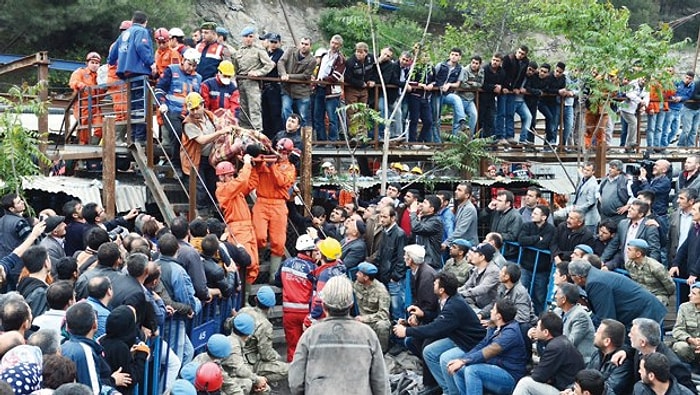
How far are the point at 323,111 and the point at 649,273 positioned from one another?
6.64 m

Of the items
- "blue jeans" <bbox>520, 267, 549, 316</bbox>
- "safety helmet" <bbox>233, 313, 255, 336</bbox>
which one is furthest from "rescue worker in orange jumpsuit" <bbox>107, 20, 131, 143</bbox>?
"blue jeans" <bbox>520, 267, 549, 316</bbox>

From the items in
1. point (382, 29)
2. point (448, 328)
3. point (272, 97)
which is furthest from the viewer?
point (382, 29)

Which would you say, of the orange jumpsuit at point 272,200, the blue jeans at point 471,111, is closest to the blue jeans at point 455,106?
the blue jeans at point 471,111

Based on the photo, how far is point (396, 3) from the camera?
3231 cm

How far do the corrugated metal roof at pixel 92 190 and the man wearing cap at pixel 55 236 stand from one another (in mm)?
3029

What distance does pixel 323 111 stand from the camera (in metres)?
14.0

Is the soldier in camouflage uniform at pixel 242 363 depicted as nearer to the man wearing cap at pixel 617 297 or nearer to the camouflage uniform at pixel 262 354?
the camouflage uniform at pixel 262 354

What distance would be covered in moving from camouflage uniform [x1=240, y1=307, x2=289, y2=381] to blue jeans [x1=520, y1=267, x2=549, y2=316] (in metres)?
3.98

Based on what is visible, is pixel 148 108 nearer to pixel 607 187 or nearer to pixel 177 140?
pixel 177 140

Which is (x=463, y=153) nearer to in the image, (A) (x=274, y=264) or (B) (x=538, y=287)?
(B) (x=538, y=287)

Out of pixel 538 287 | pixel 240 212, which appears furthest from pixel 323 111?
pixel 538 287

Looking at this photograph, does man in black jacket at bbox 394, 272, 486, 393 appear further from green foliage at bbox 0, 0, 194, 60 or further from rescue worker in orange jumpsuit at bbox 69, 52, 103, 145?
green foliage at bbox 0, 0, 194, 60

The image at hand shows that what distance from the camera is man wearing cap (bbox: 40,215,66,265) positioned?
848 centimetres

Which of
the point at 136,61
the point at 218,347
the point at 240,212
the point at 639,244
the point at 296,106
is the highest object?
the point at 136,61
